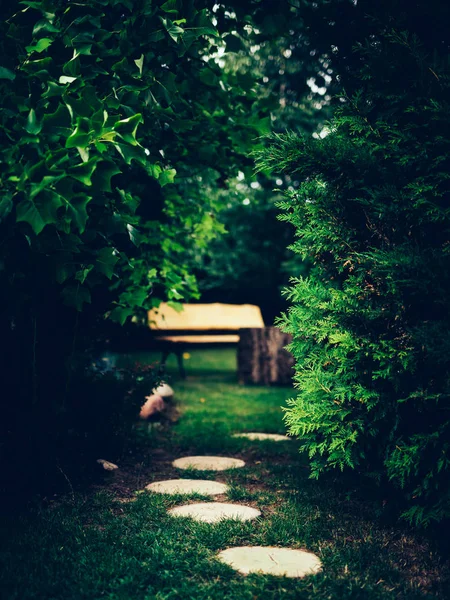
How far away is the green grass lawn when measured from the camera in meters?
2.44

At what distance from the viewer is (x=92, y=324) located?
14.1ft

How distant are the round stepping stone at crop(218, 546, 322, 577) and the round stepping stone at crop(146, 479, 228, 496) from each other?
985 millimetres

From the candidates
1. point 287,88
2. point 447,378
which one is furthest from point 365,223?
point 287,88

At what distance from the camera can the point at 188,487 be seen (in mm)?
3959

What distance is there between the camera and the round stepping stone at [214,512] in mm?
3301

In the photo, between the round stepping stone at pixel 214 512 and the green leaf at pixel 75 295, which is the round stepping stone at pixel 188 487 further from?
the green leaf at pixel 75 295

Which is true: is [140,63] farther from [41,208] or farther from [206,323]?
[206,323]

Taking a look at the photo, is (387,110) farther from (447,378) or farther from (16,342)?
(16,342)

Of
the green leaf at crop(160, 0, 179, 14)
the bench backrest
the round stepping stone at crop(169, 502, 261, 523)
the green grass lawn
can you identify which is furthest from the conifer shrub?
the bench backrest

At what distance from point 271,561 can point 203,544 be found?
378 millimetres

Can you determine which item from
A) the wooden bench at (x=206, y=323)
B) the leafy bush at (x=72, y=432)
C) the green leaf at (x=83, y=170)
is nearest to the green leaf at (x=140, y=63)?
the green leaf at (x=83, y=170)

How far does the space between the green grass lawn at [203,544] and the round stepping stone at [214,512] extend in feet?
0.27

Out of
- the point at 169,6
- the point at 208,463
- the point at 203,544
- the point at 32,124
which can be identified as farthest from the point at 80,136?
the point at 208,463

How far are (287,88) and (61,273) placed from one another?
11968 millimetres
